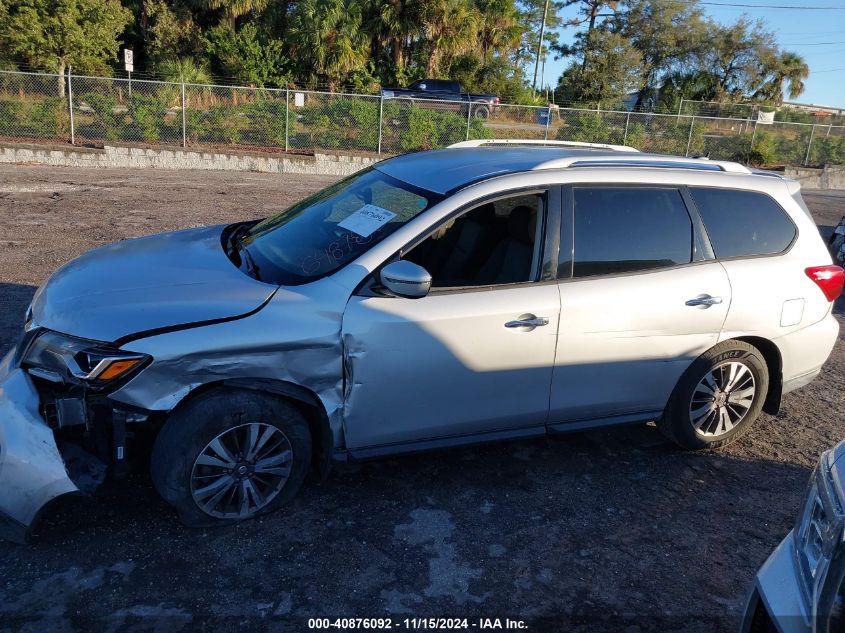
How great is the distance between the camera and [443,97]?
24.4m

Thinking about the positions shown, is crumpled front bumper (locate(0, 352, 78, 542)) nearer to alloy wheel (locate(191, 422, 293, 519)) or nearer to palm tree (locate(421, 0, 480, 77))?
alloy wheel (locate(191, 422, 293, 519))

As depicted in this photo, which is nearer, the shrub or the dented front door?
the dented front door

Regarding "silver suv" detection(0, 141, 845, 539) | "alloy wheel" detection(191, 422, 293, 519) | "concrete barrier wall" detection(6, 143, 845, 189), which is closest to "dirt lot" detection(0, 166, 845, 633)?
"alloy wheel" detection(191, 422, 293, 519)

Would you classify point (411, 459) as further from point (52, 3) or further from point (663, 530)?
point (52, 3)

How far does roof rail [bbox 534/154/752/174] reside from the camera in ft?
13.1

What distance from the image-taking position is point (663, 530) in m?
3.59

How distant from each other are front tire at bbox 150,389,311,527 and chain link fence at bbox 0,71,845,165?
49.2 feet

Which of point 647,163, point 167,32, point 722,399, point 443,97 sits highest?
point 167,32

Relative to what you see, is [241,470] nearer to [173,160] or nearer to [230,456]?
[230,456]

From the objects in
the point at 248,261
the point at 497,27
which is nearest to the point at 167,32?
the point at 497,27

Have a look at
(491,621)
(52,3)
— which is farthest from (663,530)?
(52,3)

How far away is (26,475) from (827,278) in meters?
4.56

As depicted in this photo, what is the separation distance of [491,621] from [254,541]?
116 centimetres

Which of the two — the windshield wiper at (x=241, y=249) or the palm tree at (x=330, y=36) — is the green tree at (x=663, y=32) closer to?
the palm tree at (x=330, y=36)
